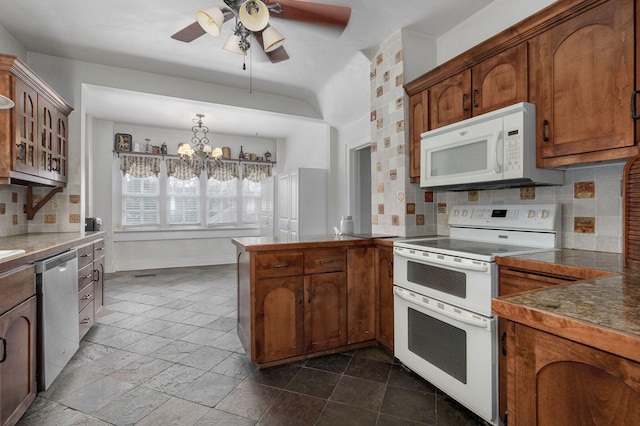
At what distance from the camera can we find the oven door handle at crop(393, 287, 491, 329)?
1.63m

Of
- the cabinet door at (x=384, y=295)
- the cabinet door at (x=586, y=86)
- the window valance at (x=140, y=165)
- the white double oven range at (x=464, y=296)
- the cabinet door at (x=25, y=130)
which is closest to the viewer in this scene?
the cabinet door at (x=586, y=86)

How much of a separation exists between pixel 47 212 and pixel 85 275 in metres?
1.10

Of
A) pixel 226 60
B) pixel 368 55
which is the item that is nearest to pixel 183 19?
pixel 226 60

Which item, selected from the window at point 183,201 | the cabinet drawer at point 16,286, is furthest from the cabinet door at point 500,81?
the window at point 183,201

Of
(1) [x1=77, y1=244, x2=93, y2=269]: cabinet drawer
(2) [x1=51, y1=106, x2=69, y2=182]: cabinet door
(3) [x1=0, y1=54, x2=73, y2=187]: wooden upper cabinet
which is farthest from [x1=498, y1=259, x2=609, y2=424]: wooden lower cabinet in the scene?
(2) [x1=51, y1=106, x2=69, y2=182]: cabinet door

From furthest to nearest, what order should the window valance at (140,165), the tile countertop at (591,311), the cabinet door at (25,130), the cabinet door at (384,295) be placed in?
the window valance at (140,165) < the cabinet door at (384,295) < the cabinet door at (25,130) < the tile countertop at (591,311)

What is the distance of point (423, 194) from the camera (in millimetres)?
2828

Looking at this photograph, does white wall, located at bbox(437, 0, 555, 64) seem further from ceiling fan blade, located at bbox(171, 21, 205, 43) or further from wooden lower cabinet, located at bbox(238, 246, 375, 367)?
ceiling fan blade, located at bbox(171, 21, 205, 43)

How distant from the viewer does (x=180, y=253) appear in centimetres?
622

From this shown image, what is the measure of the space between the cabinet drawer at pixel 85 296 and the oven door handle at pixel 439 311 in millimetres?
2585

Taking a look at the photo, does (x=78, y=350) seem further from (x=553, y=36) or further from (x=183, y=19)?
(x=553, y=36)

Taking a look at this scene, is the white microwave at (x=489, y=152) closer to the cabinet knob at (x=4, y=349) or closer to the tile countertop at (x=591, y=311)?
the tile countertop at (x=591, y=311)

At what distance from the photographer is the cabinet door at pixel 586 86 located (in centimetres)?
145

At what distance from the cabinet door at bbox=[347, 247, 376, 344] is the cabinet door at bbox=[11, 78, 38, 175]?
2.59m
